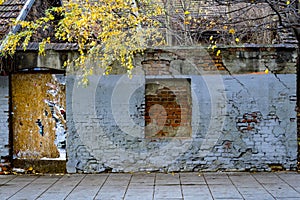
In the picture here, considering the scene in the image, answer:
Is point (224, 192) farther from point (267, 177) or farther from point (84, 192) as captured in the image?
point (84, 192)

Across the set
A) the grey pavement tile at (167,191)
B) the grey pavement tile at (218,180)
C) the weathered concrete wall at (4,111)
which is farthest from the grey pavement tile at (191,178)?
the weathered concrete wall at (4,111)

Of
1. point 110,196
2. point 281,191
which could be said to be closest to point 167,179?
point 110,196

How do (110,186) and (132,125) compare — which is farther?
(132,125)

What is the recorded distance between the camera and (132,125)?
6.70 m

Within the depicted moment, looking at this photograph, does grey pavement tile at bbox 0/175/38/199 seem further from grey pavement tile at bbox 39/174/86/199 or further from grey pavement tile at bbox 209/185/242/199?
grey pavement tile at bbox 209/185/242/199

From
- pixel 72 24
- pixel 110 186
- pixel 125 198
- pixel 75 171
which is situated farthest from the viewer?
pixel 75 171

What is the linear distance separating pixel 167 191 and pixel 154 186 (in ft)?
1.22

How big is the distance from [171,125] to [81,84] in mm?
1956

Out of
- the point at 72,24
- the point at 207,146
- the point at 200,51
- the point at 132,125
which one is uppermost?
the point at 72,24

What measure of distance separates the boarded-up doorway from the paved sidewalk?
56 cm

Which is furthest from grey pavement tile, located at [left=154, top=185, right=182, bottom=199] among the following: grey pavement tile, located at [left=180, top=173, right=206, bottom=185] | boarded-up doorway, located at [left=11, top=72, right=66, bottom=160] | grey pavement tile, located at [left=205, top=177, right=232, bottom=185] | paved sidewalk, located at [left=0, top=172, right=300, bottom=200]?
boarded-up doorway, located at [left=11, top=72, right=66, bottom=160]

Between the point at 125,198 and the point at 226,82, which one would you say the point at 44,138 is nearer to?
the point at 125,198

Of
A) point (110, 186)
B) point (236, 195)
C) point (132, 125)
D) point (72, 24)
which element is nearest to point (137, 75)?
point (132, 125)

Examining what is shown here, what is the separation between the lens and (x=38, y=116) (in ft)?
22.6
